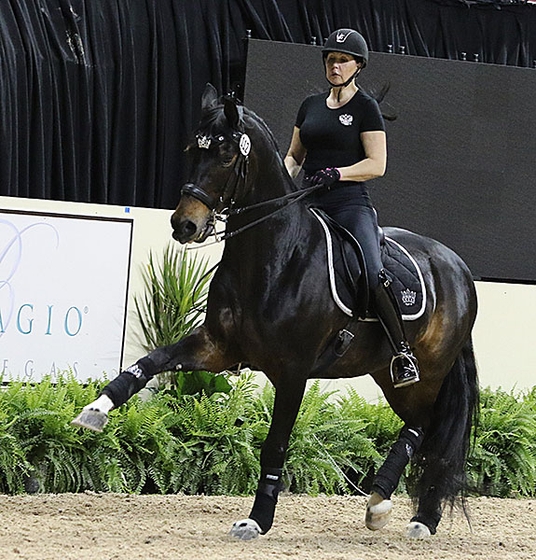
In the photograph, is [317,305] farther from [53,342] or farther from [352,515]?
[53,342]

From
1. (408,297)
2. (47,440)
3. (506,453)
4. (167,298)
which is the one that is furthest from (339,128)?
(506,453)

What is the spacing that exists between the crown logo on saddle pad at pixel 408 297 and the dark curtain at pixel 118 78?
2815 millimetres

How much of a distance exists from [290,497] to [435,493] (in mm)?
978

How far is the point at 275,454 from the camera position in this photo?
417cm

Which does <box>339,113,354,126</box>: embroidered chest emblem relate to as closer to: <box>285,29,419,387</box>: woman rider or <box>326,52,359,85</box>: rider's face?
<box>285,29,419,387</box>: woman rider

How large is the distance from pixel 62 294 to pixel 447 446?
7.25 ft

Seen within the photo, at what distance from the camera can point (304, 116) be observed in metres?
4.58

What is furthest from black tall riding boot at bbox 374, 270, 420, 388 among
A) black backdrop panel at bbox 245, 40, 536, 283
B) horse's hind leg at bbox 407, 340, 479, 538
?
black backdrop panel at bbox 245, 40, 536, 283

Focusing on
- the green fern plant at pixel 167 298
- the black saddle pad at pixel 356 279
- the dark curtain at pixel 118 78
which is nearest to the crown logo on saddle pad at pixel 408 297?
the black saddle pad at pixel 356 279

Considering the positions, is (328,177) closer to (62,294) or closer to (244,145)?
(244,145)

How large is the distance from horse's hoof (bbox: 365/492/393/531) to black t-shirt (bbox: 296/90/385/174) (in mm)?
1417

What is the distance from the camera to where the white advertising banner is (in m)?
5.65

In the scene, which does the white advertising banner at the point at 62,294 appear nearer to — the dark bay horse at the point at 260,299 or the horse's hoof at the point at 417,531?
the dark bay horse at the point at 260,299

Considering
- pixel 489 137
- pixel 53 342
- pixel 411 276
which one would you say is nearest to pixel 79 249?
pixel 53 342
